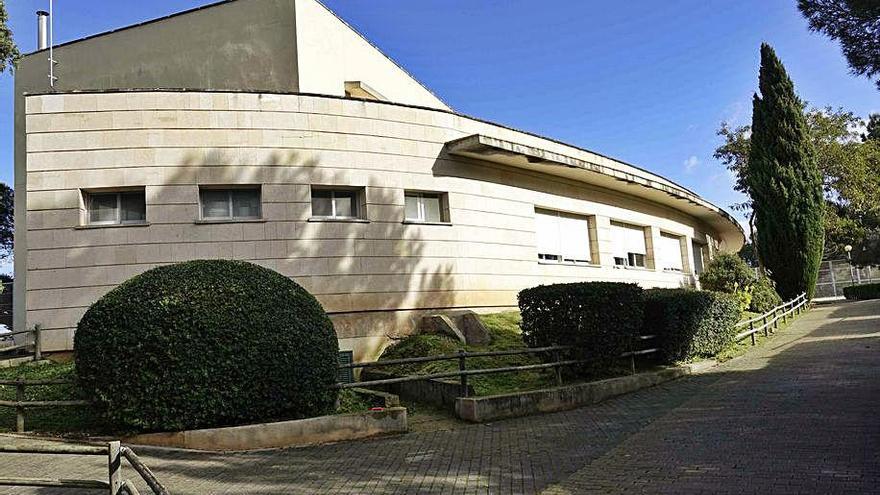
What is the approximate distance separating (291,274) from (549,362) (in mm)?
5807

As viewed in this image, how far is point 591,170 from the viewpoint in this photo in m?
17.3

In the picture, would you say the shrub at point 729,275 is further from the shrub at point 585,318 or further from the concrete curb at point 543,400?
the shrub at point 585,318

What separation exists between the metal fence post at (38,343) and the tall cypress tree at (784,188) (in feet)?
93.7

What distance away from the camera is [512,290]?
51.8 ft

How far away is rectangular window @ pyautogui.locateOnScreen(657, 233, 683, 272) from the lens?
22789 millimetres

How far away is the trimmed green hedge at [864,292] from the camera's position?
3350 centimetres

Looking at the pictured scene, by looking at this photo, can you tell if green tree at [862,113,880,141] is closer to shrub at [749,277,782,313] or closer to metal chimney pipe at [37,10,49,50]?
shrub at [749,277,782,313]

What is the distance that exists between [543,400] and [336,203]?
6.94m

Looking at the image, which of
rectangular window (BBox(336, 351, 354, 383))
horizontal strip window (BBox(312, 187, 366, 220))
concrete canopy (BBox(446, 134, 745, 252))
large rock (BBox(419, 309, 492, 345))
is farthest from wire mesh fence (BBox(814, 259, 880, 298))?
rectangular window (BBox(336, 351, 354, 383))

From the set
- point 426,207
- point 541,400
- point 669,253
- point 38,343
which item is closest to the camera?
point 541,400

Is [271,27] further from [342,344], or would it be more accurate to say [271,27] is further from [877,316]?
[877,316]

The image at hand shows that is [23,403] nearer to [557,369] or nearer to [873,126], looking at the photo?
[557,369]

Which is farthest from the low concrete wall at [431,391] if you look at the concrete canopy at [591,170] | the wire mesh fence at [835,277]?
the wire mesh fence at [835,277]

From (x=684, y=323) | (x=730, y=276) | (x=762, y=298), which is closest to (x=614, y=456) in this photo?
Result: (x=684, y=323)
